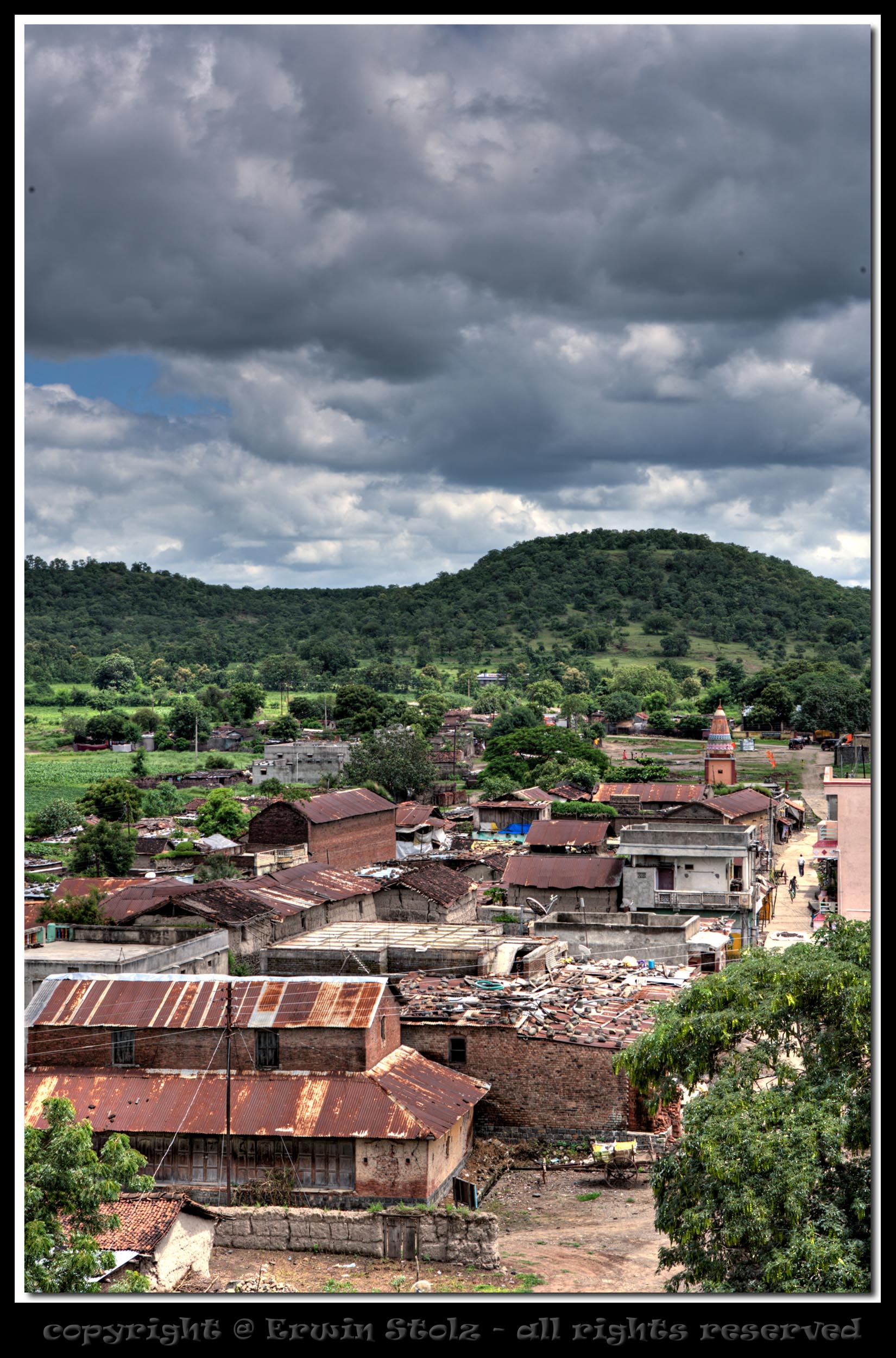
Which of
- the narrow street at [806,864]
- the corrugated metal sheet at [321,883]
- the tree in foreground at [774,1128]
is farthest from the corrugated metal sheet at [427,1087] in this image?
the narrow street at [806,864]

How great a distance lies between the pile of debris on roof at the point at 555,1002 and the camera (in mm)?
16641

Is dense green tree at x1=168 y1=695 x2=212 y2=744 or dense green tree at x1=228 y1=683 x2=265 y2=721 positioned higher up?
dense green tree at x1=228 y1=683 x2=265 y2=721

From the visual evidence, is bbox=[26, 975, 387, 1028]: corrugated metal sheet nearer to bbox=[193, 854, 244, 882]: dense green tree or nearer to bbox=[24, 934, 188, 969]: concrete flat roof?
bbox=[24, 934, 188, 969]: concrete flat roof

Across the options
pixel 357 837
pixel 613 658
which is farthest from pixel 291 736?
pixel 613 658

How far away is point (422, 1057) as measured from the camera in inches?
643

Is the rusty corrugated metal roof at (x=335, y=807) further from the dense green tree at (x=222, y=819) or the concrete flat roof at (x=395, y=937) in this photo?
the concrete flat roof at (x=395, y=937)

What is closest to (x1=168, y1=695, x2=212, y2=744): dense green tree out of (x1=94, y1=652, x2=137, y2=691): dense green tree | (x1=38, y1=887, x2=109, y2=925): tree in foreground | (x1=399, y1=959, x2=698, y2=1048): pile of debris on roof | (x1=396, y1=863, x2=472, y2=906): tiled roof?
(x1=94, y1=652, x2=137, y2=691): dense green tree

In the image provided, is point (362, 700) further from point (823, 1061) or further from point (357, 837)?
point (823, 1061)

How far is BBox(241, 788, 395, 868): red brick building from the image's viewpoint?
3734 centimetres

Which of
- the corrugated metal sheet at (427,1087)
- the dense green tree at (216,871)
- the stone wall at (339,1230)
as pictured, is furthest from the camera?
the dense green tree at (216,871)

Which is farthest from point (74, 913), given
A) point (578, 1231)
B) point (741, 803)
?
point (741, 803)

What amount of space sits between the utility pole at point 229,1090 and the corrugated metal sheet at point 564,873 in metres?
14.1

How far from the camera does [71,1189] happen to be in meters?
9.05

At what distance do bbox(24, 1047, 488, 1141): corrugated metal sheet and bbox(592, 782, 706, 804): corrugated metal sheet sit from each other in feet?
99.8
